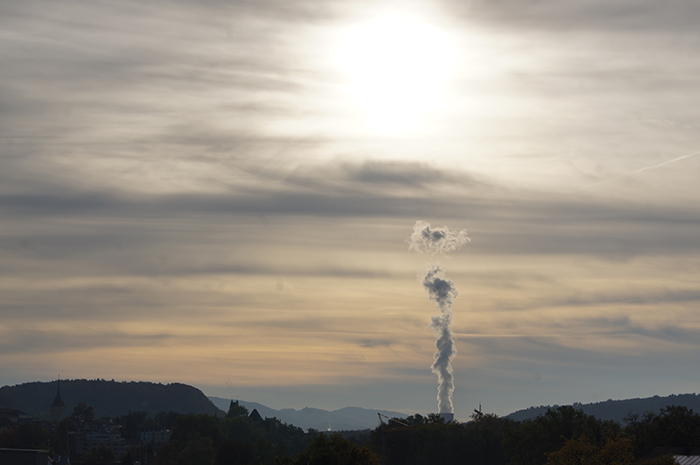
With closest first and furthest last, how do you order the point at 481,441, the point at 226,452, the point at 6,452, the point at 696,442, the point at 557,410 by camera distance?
1. the point at 6,452
2. the point at 696,442
3. the point at 557,410
4. the point at 481,441
5. the point at 226,452

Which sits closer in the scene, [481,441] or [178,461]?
[481,441]

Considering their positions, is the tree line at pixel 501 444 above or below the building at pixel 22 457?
above

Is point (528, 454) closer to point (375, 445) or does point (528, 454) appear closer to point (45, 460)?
point (375, 445)

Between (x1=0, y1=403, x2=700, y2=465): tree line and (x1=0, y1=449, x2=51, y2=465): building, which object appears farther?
(x1=0, y1=449, x2=51, y2=465): building

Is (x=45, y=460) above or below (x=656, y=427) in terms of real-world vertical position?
below

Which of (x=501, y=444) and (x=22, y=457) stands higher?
(x=501, y=444)

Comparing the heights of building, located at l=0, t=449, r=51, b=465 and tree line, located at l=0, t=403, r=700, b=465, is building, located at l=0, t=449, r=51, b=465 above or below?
below

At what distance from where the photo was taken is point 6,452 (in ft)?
316

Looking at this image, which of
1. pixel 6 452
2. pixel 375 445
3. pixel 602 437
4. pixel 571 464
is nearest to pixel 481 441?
pixel 375 445

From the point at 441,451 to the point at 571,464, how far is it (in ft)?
230

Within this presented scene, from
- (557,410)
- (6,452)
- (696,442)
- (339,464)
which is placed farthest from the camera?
(557,410)

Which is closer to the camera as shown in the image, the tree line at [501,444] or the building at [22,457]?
the tree line at [501,444]

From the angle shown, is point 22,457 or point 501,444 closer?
point 22,457

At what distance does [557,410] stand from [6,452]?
75.4 metres
